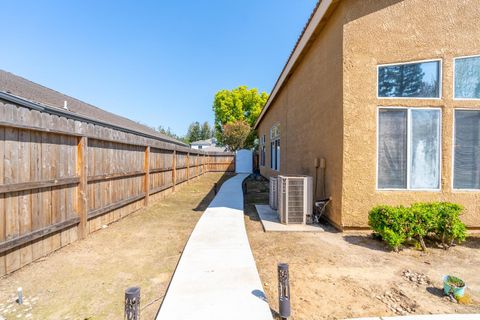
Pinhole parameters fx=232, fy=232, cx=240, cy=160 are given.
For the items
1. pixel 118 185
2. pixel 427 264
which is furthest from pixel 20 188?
pixel 427 264

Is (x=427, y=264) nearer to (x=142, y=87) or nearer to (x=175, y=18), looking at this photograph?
(x=175, y=18)

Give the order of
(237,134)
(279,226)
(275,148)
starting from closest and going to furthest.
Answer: (279,226) < (275,148) < (237,134)

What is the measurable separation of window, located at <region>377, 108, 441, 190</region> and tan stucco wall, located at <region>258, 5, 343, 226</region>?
35.7 inches

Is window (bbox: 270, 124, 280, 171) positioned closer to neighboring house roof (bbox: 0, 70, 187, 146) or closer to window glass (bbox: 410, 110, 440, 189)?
window glass (bbox: 410, 110, 440, 189)

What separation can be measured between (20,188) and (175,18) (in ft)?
37.6

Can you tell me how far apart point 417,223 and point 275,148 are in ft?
32.1

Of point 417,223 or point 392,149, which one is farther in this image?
point 392,149

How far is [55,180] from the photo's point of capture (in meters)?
4.00

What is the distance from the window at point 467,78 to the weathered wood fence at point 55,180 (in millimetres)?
7904

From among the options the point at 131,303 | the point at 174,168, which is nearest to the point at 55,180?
the point at 131,303

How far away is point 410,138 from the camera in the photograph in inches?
195

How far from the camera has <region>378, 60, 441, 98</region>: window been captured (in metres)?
4.99

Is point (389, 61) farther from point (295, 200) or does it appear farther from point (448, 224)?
point (295, 200)

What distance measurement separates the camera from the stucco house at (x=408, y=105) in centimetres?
492
